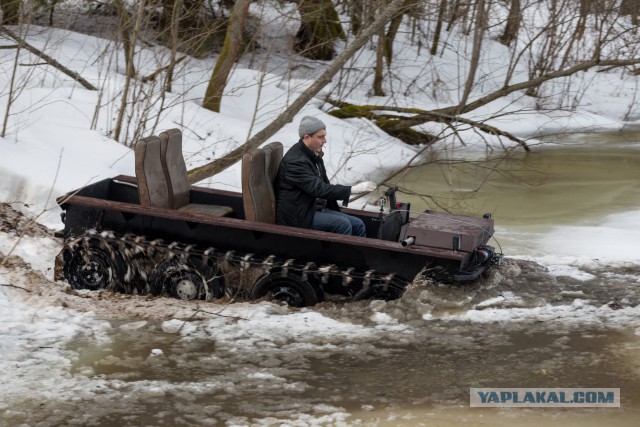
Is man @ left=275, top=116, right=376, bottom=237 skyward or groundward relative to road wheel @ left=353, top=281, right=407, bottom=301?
skyward

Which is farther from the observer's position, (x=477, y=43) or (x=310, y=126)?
(x=477, y=43)

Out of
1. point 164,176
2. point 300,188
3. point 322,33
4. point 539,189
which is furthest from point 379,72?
point 300,188

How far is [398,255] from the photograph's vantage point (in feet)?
24.9

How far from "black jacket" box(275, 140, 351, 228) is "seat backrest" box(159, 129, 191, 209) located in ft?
3.59

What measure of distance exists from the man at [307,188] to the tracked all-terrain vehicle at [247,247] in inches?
6.2

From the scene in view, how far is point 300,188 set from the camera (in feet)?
26.0

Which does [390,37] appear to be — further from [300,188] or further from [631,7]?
[300,188]

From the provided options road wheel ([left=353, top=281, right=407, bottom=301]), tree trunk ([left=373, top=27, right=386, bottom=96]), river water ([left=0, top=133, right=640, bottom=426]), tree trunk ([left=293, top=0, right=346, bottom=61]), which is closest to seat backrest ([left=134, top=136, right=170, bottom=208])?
river water ([left=0, top=133, right=640, bottom=426])

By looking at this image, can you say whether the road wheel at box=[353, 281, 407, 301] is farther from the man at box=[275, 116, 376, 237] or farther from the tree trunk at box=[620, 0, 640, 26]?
the tree trunk at box=[620, 0, 640, 26]

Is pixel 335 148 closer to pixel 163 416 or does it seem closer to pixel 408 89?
pixel 408 89

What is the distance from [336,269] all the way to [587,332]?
2035 mm

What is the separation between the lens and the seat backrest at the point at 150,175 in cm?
813

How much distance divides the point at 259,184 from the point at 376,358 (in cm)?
197

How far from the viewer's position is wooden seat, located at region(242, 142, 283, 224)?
786 cm
